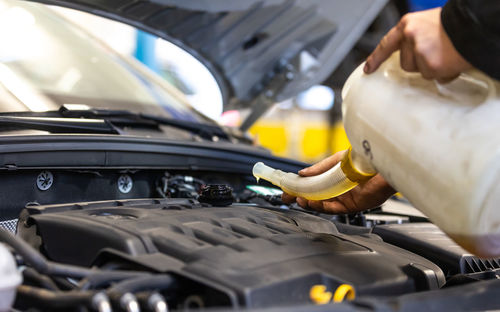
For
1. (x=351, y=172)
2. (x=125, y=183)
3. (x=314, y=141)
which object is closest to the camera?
(x=351, y=172)

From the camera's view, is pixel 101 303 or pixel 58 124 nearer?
pixel 101 303

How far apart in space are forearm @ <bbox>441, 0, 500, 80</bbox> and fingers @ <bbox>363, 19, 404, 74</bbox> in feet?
0.26

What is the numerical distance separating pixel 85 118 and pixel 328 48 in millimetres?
1179

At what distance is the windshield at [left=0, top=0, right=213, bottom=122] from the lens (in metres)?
1.33

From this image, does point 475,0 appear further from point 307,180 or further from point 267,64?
point 267,64

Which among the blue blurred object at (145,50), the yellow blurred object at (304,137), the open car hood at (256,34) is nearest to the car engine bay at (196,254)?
the open car hood at (256,34)

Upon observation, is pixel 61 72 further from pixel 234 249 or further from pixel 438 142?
pixel 438 142

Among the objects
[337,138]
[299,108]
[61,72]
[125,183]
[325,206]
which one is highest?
[299,108]

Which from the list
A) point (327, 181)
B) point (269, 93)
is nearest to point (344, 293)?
point (327, 181)

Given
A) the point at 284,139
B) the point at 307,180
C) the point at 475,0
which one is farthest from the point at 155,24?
the point at 284,139

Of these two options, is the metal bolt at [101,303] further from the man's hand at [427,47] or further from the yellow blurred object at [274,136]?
the yellow blurred object at [274,136]

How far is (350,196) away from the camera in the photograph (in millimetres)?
1147

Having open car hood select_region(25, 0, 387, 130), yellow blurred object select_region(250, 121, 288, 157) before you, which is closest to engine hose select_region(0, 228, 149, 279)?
open car hood select_region(25, 0, 387, 130)

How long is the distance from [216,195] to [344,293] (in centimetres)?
44
